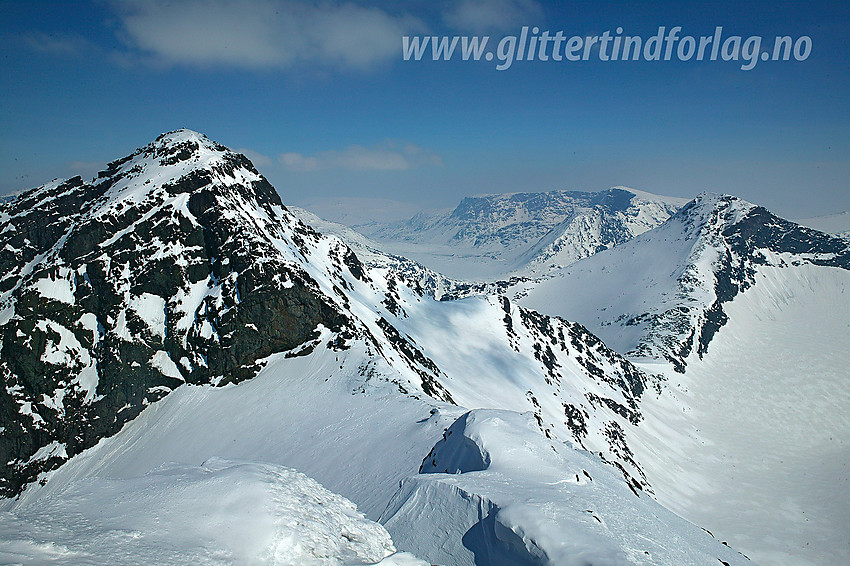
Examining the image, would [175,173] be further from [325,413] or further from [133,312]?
[325,413]

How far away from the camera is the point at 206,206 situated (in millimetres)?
70062

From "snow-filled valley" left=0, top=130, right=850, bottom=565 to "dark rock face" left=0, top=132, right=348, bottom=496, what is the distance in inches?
12.0

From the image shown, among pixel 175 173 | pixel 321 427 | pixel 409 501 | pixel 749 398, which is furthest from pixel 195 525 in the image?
pixel 749 398

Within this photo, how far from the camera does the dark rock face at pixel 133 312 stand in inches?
2121

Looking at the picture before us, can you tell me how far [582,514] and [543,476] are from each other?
3.91m

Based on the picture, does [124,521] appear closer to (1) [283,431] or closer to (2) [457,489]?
(2) [457,489]

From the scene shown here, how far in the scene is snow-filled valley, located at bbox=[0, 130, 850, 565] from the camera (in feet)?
45.9

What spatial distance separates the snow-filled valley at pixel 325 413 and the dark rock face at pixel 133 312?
304mm

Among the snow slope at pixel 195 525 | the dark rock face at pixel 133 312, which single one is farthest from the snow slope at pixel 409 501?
the dark rock face at pixel 133 312

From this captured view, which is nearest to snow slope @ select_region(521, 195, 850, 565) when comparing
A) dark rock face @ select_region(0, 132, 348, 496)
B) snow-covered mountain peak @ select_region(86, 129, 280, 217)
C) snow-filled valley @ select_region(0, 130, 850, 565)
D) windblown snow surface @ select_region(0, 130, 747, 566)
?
snow-filled valley @ select_region(0, 130, 850, 565)

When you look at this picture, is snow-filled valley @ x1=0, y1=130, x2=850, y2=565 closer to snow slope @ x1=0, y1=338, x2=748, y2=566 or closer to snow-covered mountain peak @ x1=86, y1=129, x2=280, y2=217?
snow slope @ x1=0, y1=338, x2=748, y2=566

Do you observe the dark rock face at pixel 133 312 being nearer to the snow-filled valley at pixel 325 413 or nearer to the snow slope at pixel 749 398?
the snow-filled valley at pixel 325 413

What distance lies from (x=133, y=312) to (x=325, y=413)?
39.2 m

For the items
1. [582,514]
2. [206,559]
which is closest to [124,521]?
[206,559]
